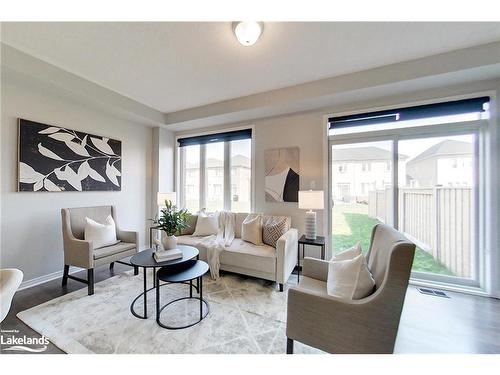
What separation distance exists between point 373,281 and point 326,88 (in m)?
2.36

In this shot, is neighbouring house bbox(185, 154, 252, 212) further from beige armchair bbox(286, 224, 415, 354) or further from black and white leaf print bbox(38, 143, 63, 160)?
beige armchair bbox(286, 224, 415, 354)

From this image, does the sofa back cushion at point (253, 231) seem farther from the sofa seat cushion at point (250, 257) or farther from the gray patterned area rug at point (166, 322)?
the gray patterned area rug at point (166, 322)

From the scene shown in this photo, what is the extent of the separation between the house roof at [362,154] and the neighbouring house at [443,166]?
0.22 meters

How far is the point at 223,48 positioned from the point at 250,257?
2.43 meters

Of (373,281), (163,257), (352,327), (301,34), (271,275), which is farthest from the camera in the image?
(271,275)

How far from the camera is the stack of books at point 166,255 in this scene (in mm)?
2008

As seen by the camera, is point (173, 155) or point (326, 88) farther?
point (173, 155)

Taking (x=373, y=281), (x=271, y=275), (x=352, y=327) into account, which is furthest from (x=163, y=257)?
(x=373, y=281)

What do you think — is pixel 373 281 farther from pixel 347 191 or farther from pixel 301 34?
pixel 301 34

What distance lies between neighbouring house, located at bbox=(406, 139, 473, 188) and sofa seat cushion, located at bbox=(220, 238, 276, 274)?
2145 mm

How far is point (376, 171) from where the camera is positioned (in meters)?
2.90

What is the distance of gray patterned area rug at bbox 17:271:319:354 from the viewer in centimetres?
154

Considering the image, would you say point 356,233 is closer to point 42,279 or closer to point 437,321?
point 437,321

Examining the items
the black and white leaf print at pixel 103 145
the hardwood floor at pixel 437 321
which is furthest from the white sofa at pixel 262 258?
the black and white leaf print at pixel 103 145
